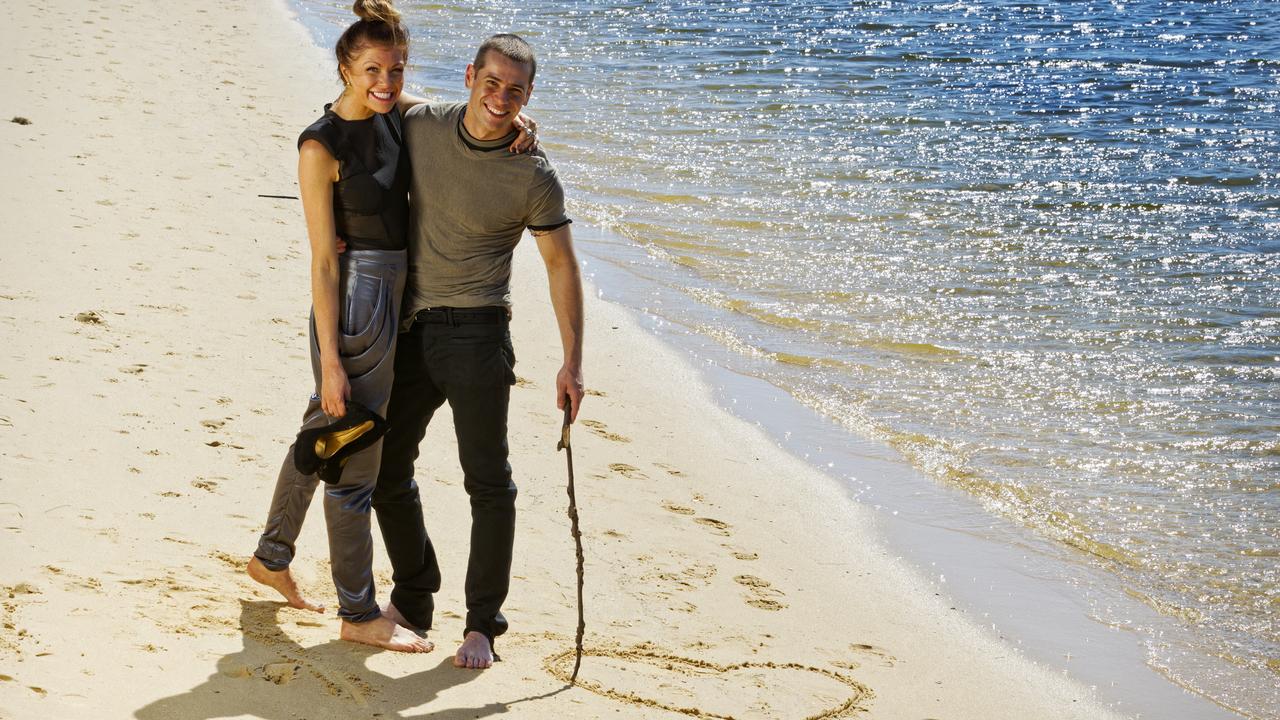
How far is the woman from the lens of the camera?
139 inches

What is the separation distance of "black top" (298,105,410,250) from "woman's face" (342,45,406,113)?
0.08m

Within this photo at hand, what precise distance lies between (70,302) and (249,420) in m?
1.42

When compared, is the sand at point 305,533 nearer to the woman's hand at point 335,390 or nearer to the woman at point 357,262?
the woman at point 357,262

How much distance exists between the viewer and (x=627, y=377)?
6730mm

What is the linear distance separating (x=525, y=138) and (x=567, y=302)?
534 millimetres

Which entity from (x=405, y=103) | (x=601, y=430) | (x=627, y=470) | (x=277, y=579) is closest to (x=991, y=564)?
(x=627, y=470)

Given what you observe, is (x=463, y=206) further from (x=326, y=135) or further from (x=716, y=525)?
(x=716, y=525)

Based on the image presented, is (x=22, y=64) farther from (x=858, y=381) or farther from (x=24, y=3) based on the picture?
(x=858, y=381)

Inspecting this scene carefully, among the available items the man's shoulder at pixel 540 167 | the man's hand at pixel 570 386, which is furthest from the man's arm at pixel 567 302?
the man's shoulder at pixel 540 167

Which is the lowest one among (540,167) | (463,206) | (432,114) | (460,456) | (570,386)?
(460,456)

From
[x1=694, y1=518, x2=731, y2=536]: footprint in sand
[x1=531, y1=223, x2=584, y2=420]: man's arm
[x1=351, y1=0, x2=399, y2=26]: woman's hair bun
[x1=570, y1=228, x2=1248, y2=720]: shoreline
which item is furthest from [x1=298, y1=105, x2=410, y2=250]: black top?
[x1=570, y1=228, x2=1248, y2=720]: shoreline

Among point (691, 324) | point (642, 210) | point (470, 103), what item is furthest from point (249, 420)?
point (642, 210)

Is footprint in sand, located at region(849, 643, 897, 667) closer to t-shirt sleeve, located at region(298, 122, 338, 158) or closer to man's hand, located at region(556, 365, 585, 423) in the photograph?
man's hand, located at region(556, 365, 585, 423)

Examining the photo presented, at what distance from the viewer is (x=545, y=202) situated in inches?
146
